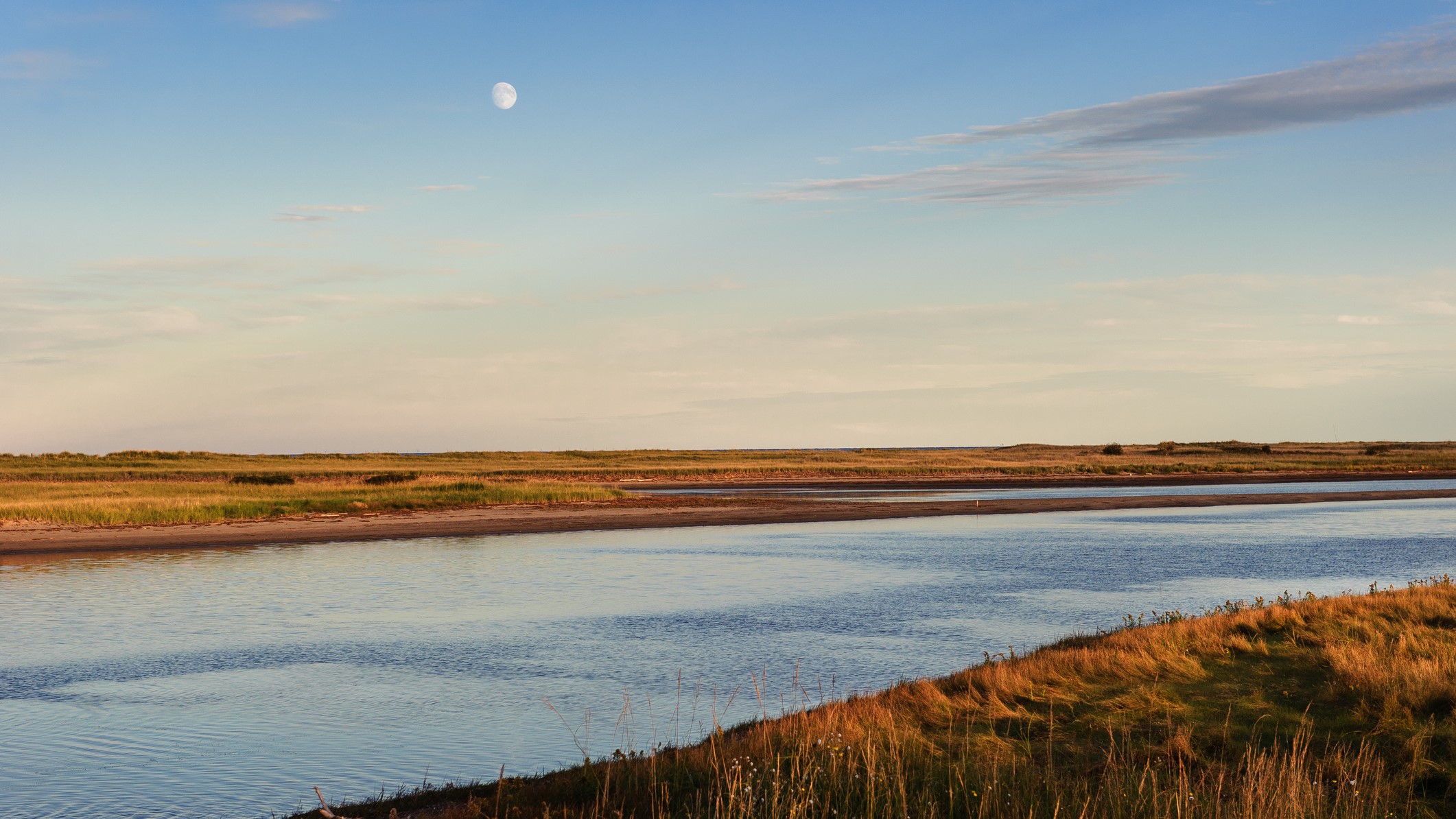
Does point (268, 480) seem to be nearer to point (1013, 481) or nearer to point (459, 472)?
point (459, 472)

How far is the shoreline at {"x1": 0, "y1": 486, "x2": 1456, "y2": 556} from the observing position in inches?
1515

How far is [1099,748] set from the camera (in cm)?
1077

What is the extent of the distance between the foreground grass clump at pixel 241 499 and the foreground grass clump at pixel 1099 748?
3808cm

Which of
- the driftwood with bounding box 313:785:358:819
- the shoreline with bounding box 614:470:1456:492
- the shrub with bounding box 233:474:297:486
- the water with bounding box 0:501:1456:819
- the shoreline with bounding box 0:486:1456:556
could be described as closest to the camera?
the driftwood with bounding box 313:785:358:819

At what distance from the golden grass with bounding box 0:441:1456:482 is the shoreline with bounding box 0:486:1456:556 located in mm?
31091

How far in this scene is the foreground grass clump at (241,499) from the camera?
143 ft

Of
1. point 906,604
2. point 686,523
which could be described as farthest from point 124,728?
point 686,523

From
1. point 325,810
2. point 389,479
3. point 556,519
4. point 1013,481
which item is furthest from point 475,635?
point 1013,481

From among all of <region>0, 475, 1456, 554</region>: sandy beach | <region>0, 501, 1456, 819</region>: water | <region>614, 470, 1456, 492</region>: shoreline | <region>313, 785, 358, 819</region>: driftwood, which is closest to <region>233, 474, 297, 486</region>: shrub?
<region>614, 470, 1456, 492</region>: shoreline

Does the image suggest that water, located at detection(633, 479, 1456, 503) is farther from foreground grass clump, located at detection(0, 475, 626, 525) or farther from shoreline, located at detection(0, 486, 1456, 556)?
foreground grass clump, located at detection(0, 475, 626, 525)

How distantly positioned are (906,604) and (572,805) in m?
15.1

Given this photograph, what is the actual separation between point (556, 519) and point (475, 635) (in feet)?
95.8

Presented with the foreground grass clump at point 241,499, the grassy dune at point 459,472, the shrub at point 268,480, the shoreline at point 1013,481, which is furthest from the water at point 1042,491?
the shrub at point 268,480

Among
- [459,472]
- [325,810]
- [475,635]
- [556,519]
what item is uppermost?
[459,472]
